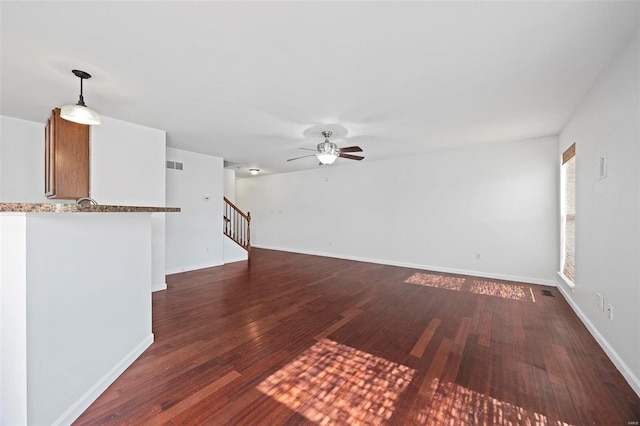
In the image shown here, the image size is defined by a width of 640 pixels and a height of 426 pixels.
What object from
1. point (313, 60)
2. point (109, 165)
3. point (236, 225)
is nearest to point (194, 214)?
point (109, 165)

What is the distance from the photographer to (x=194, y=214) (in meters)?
5.40

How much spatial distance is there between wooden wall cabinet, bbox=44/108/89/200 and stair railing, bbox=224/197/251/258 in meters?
3.29

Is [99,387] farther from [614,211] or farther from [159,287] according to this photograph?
[614,211]

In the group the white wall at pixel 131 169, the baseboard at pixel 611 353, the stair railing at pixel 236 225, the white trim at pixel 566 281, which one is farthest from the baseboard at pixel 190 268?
the white trim at pixel 566 281

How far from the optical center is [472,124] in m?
3.71

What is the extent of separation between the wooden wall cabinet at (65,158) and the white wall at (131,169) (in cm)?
27

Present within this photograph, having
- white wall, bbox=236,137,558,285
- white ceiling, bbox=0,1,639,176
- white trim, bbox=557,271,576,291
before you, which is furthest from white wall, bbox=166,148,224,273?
white trim, bbox=557,271,576,291

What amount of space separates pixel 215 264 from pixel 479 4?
19.7 ft

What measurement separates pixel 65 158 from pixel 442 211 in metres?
6.23

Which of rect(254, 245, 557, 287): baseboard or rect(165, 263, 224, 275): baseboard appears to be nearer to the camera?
rect(254, 245, 557, 287): baseboard

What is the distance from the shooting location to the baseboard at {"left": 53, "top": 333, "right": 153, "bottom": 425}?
145 cm

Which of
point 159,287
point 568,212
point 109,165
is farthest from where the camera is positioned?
point 159,287

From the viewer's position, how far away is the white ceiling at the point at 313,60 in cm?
167

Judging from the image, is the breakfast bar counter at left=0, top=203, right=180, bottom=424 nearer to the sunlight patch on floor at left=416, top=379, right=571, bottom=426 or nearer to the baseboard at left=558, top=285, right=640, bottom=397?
the sunlight patch on floor at left=416, top=379, right=571, bottom=426
